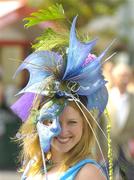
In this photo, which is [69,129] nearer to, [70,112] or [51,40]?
[70,112]

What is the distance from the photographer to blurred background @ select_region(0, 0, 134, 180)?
921 centimetres

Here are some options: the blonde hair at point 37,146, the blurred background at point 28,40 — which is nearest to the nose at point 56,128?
the blonde hair at point 37,146

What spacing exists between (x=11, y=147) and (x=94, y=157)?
8874 mm

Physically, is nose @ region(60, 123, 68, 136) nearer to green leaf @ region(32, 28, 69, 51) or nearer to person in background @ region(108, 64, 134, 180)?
green leaf @ region(32, 28, 69, 51)

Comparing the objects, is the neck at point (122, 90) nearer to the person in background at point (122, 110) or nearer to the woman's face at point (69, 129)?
the person in background at point (122, 110)

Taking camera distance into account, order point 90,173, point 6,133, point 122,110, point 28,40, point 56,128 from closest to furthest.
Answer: point 90,173
point 56,128
point 122,110
point 6,133
point 28,40

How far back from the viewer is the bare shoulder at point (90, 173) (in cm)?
321

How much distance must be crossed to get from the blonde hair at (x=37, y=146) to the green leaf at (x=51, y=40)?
31 centimetres

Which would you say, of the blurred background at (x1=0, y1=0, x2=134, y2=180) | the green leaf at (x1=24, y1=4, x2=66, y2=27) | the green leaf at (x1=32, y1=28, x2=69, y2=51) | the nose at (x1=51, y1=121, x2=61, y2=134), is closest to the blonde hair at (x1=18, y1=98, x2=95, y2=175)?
the nose at (x1=51, y1=121, x2=61, y2=134)

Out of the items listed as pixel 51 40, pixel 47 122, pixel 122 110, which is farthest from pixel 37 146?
pixel 122 110

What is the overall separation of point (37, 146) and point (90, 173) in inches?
15.3

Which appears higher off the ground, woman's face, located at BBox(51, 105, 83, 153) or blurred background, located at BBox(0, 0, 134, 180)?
blurred background, located at BBox(0, 0, 134, 180)

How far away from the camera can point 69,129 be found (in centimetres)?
335

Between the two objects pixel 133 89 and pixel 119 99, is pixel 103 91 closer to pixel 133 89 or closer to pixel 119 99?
pixel 119 99
